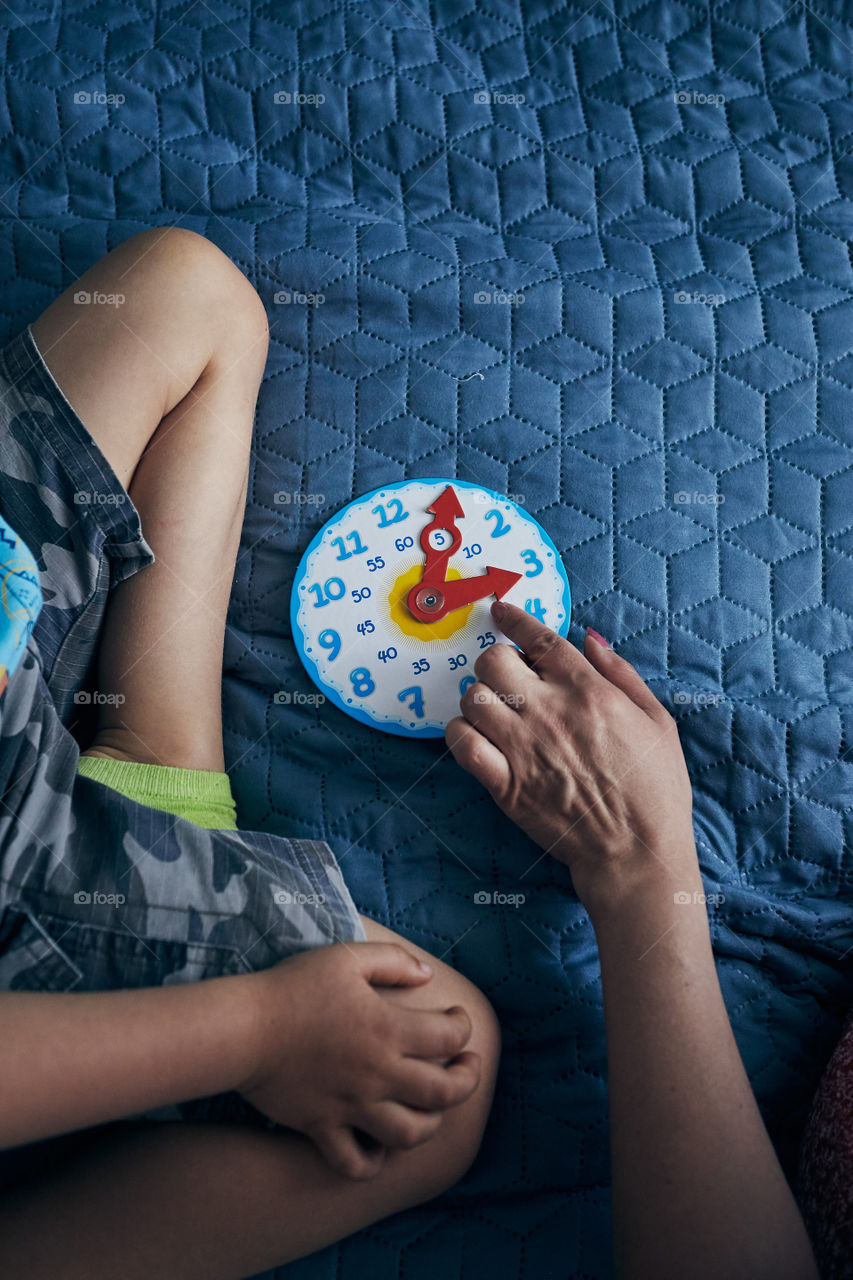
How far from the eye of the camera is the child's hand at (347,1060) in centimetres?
58

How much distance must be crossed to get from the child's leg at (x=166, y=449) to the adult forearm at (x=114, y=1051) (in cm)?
22

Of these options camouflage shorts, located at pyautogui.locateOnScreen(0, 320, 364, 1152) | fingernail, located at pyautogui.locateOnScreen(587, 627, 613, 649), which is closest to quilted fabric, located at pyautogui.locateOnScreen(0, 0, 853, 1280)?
fingernail, located at pyautogui.locateOnScreen(587, 627, 613, 649)

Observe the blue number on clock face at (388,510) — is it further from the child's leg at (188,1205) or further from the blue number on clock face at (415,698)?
the child's leg at (188,1205)

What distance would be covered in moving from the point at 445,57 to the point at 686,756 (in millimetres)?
808

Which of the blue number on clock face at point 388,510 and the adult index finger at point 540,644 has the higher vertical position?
the blue number on clock face at point 388,510

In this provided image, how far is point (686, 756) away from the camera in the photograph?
0.79 meters

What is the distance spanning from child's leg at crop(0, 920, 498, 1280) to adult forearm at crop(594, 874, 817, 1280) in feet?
0.47

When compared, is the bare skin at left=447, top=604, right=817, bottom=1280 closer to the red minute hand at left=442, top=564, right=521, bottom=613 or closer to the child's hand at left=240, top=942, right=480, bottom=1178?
the red minute hand at left=442, top=564, right=521, bottom=613

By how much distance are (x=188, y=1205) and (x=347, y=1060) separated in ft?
0.48

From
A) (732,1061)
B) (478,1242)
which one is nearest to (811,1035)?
(732,1061)

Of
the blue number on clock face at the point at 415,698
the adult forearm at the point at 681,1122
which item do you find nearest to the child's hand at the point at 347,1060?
the adult forearm at the point at 681,1122

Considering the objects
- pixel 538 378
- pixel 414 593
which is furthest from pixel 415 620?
pixel 538 378

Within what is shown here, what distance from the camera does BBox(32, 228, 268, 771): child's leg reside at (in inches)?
28.6

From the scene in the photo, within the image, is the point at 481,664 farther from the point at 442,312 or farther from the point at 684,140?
the point at 684,140
